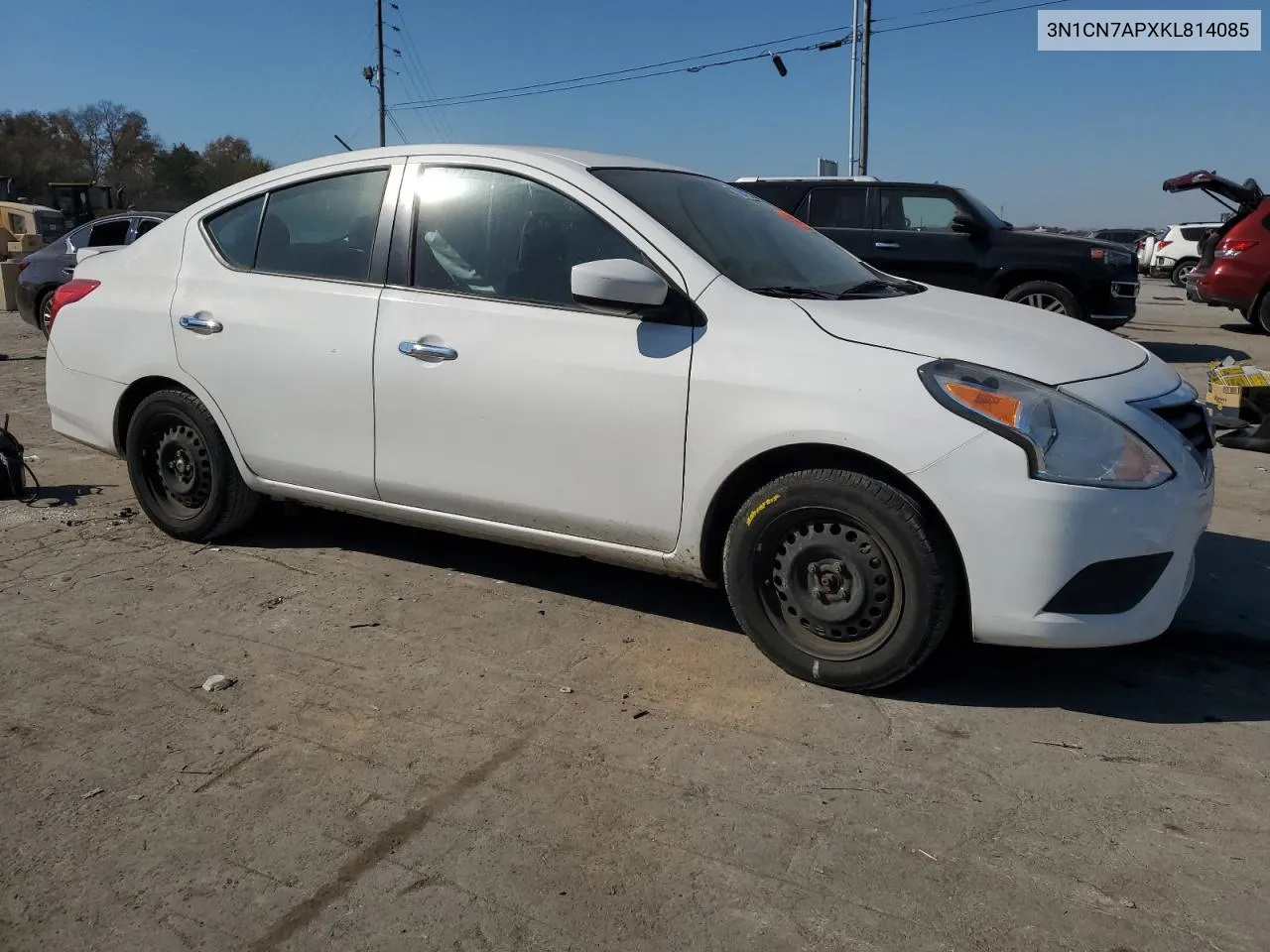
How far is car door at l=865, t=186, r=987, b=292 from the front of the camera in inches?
441

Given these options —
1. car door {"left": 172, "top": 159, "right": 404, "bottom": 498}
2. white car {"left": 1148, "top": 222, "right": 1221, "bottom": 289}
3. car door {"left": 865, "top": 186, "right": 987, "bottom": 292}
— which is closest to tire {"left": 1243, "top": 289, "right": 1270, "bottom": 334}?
car door {"left": 865, "top": 186, "right": 987, "bottom": 292}

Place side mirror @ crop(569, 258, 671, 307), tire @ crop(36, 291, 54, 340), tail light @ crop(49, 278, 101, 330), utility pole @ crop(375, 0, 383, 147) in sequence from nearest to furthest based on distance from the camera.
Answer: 1. side mirror @ crop(569, 258, 671, 307)
2. tail light @ crop(49, 278, 101, 330)
3. tire @ crop(36, 291, 54, 340)
4. utility pole @ crop(375, 0, 383, 147)

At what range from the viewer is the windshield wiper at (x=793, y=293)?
353cm

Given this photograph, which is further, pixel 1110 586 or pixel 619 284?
pixel 619 284

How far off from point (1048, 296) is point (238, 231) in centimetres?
899

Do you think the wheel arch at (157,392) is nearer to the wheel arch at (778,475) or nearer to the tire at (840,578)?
the wheel arch at (778,475)

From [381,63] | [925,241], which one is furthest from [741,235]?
[381,63]

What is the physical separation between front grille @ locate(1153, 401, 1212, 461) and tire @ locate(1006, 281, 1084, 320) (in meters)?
7.99

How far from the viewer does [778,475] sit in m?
3.41

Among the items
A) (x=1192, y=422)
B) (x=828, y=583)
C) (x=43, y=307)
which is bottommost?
→ (x=828, y=583)

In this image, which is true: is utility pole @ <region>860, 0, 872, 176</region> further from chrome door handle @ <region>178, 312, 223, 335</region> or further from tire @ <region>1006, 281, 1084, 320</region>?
chrome door handle @ <region>178, 312, 223, 335</region>

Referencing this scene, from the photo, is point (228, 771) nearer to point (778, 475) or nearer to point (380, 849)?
point (380, 849)

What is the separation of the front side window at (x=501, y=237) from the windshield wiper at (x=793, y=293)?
441 millimetres

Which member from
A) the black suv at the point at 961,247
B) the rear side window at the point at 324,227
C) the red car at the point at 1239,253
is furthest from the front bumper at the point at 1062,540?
the red car at the point at 1239,253
